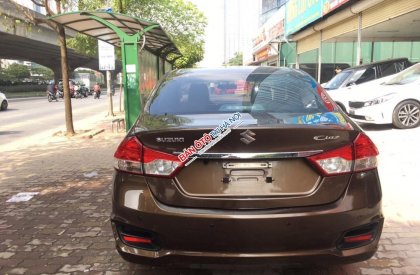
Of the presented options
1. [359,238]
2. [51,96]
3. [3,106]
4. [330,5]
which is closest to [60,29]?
[359,238]

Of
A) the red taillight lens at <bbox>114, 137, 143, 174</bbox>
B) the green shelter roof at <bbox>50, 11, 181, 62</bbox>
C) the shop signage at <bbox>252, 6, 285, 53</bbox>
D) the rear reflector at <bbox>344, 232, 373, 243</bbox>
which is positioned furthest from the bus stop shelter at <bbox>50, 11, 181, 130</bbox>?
the shop signage at <bbox>252, 6, 285, 53</bbox>

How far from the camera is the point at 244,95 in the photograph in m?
3.55

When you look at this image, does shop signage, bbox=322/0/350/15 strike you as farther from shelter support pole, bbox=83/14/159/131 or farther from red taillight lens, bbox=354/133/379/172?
red taillight lens, bbox=354/133/379/172

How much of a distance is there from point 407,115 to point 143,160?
9.06 metres

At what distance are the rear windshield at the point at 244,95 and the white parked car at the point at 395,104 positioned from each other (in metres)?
→ 7.14

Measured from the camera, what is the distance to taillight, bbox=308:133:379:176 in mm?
2645

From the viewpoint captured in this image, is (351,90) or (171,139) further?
(351,90)

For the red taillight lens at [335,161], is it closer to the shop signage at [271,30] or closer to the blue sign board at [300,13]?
the blue sign board at [300,13]

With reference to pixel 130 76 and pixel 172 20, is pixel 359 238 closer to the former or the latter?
pixel 130 76

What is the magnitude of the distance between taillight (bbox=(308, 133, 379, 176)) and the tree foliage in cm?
1479

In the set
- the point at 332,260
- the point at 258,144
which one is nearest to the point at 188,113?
the point at 258,144

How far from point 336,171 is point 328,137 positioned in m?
0.21

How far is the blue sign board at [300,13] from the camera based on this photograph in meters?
20.0

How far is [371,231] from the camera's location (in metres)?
2.80
